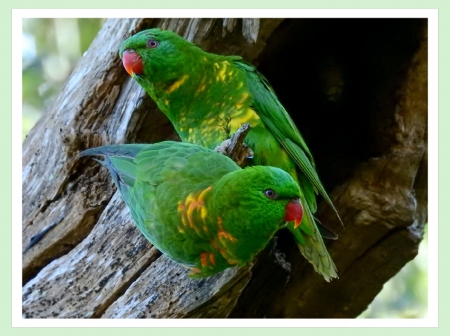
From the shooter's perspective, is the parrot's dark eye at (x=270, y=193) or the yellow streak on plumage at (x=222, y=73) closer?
the parrot's dark eye at (x=270, y=193)

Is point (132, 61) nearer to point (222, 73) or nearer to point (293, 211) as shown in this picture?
point (222, 73)

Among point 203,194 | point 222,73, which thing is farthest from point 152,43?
point 203,194

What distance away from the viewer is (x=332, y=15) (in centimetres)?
209

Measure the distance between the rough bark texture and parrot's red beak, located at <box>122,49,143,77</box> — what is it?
18cm

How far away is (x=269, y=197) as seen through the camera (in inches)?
62.5

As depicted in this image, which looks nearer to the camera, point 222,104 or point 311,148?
point 222,104

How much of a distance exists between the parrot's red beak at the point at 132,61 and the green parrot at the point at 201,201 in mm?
311

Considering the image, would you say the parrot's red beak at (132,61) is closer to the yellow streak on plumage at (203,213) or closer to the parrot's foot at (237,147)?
the parrot's foot at (237,147)

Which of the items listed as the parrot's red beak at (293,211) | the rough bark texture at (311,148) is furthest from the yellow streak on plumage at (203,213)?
the rough bark texture at (311,148)

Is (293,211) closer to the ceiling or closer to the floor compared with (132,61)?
closer to the floor

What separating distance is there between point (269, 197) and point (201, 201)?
0.26 m

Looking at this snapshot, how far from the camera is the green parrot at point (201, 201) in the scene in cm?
160

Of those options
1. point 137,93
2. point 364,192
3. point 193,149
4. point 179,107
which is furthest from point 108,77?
point 364,192

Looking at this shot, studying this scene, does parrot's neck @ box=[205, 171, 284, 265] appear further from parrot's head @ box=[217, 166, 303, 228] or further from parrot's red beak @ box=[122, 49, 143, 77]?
parrot's red beak @ box=[122, 49, 143, 77]
